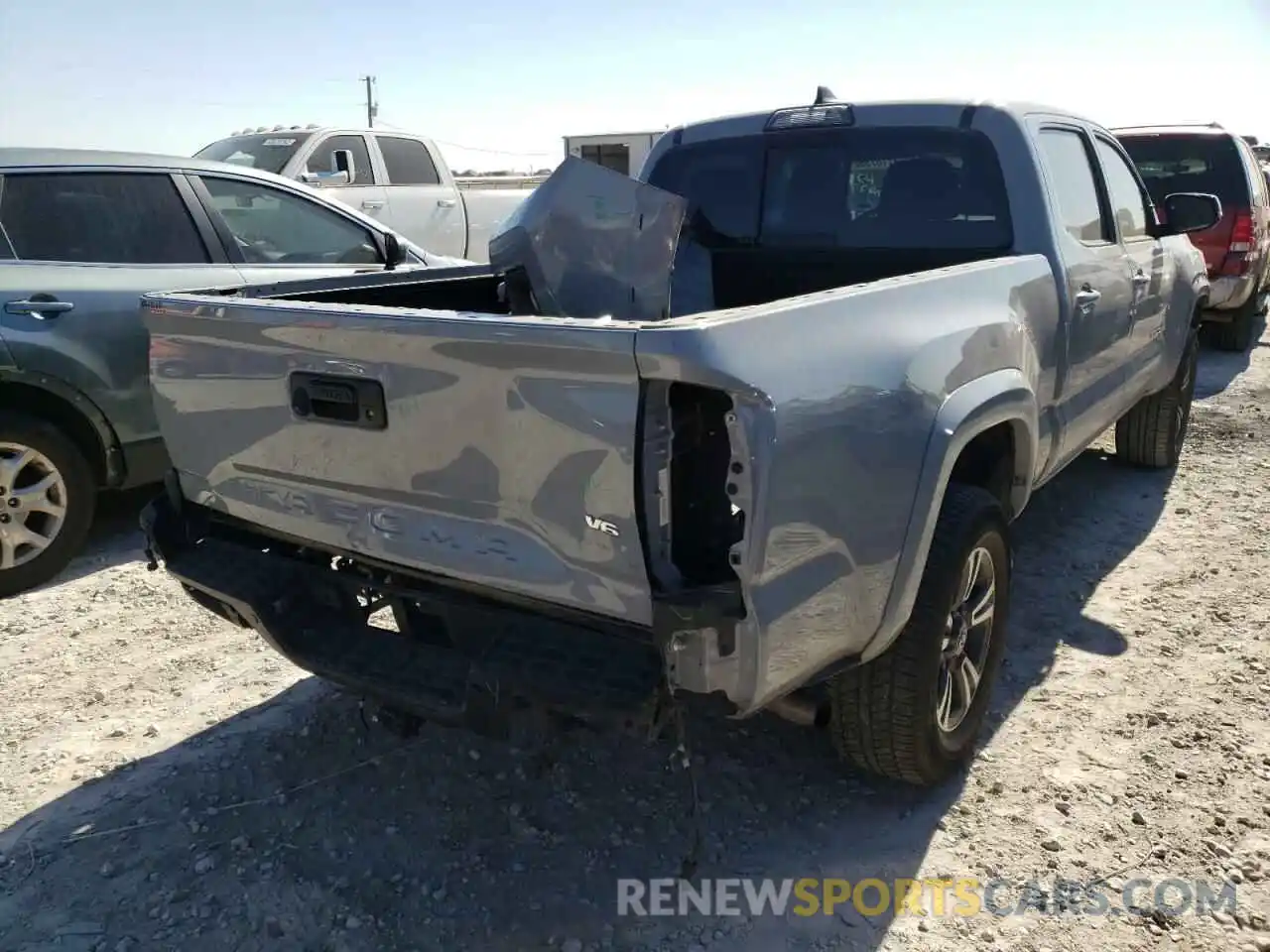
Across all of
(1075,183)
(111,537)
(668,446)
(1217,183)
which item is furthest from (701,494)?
(1217,183)

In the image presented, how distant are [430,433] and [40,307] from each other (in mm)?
3071

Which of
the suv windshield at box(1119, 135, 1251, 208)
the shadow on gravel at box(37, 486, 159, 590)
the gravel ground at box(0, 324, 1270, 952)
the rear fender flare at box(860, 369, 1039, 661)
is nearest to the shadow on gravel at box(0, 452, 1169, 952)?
the gravel ground at box(0, 324, 1270, 952)

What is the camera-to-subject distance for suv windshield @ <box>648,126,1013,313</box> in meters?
3.72

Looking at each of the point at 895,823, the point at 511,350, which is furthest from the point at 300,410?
the point at 895,823

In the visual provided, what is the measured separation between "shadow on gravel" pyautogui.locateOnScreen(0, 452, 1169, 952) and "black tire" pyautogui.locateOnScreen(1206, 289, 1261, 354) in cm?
832

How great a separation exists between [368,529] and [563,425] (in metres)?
0.71

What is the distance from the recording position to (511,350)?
213 centimetres

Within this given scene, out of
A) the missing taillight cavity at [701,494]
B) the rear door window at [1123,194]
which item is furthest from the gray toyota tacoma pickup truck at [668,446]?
the rear door window at [1123,194]

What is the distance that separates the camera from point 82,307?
4.57 meters

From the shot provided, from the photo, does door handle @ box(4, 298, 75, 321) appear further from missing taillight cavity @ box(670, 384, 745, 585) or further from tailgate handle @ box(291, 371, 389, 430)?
missing taillight cavity @ box(670, 384, 745, 585)

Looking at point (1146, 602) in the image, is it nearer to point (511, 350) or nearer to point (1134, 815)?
point (1134, 815)

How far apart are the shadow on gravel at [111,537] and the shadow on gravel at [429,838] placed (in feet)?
5.86

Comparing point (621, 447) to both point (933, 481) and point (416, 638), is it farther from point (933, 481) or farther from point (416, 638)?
point (416, 638)

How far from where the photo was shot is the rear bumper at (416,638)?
2199 millimetres
